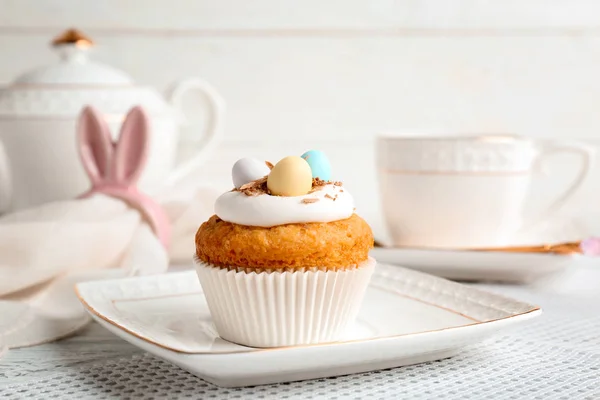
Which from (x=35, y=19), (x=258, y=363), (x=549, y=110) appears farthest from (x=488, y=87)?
(x=258, y=363)

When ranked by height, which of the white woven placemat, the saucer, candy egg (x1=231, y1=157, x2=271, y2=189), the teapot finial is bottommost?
the saucer

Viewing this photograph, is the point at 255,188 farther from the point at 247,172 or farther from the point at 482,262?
the point at 482,262

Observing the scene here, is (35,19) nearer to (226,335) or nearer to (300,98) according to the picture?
(300,98)

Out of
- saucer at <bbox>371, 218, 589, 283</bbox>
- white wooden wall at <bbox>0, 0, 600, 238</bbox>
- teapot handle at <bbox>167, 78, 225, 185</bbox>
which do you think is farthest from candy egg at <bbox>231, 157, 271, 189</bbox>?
white wooden wall at <bbox>0, 0, 600, 238</bbox>

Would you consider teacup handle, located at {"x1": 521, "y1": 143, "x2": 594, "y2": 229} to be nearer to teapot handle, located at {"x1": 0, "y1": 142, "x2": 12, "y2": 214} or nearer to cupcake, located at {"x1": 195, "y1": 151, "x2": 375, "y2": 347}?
cupcake, located at {"x1": 195, "y1": 151, "x2": 375, "y2": 347}

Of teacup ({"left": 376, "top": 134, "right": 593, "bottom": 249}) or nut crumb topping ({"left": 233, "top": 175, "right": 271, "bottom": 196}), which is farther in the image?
teacup ({"left": 376, "top": 134, "right": 593, "bottom": 249})

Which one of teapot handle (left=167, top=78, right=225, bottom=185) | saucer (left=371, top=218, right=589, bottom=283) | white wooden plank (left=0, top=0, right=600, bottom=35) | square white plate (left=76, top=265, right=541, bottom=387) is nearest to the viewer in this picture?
square white plate (left=76, top=265, right=541, bottom=387)

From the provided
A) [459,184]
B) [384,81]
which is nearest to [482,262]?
[459,184]

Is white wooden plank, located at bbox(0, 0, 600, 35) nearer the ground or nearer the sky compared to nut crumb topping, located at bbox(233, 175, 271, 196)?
nearer the sky
